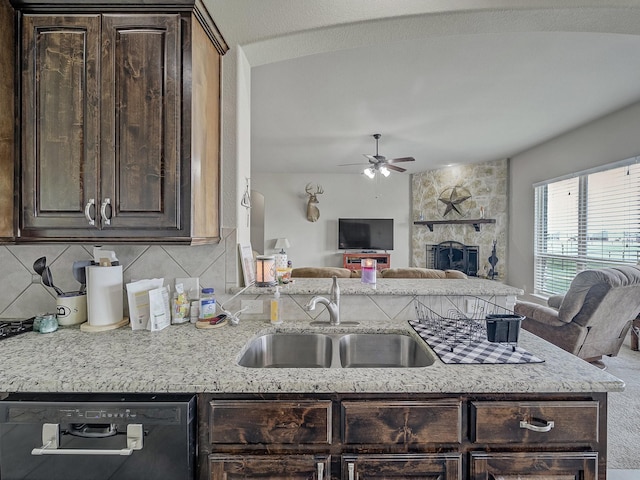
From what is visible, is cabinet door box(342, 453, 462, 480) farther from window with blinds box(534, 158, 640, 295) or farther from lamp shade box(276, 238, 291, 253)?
lamp shade box(276, 238, 291, 253)

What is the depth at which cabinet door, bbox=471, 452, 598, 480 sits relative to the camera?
102 centimetres

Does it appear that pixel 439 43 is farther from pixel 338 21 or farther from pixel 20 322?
pixel 20 322

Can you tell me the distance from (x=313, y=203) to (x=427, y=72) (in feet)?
15.0

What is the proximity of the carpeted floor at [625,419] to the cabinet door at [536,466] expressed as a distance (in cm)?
107

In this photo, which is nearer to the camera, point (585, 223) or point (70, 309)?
point (70, 309)

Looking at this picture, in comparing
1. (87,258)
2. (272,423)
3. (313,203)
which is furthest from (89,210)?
(313,203)

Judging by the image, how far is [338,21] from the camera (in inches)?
63.6

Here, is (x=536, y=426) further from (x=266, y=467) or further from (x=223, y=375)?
(x=223, y=375)

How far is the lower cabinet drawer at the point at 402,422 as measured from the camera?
40.3 inches

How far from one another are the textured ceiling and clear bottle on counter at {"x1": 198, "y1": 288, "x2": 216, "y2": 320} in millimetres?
1344

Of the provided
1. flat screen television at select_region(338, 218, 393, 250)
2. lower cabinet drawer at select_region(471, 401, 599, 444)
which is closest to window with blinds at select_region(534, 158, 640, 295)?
flat screen television at select_region(338, 218, 393, 250)

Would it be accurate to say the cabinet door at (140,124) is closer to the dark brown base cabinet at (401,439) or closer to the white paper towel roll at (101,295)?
the white paper towel roll at (101,295)

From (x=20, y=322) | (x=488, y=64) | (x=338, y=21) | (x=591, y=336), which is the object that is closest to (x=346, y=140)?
(x=488, y=64)

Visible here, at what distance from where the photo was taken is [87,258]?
167 cm
